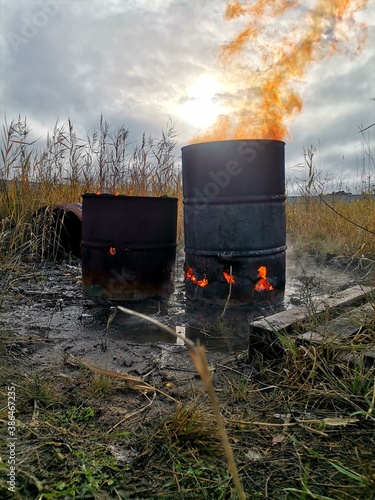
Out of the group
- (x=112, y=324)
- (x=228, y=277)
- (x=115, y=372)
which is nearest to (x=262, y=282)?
(x=228, y=277)

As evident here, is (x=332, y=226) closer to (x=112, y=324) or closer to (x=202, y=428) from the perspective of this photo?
(x=112, y=324)

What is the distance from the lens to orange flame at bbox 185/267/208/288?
11.1 ft

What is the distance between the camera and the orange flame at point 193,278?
3.38 meters

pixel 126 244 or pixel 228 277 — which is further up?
pixel 126 244

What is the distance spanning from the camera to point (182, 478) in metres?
1.19

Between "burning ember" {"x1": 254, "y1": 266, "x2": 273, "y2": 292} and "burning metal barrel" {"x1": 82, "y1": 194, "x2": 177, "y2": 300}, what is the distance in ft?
2.75

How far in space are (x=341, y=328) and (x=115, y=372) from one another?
1.11 metres

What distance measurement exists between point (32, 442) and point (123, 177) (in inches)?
202

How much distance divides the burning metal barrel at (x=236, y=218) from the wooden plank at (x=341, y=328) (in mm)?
1100

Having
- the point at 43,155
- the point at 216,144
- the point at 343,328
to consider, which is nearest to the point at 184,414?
the point at 343,328

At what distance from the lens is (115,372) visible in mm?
1768

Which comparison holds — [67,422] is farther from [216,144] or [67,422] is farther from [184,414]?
[216,144]

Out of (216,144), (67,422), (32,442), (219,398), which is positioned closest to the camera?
(32,442)

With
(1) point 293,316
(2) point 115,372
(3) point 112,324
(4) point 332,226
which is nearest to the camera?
(2) point 115,372
